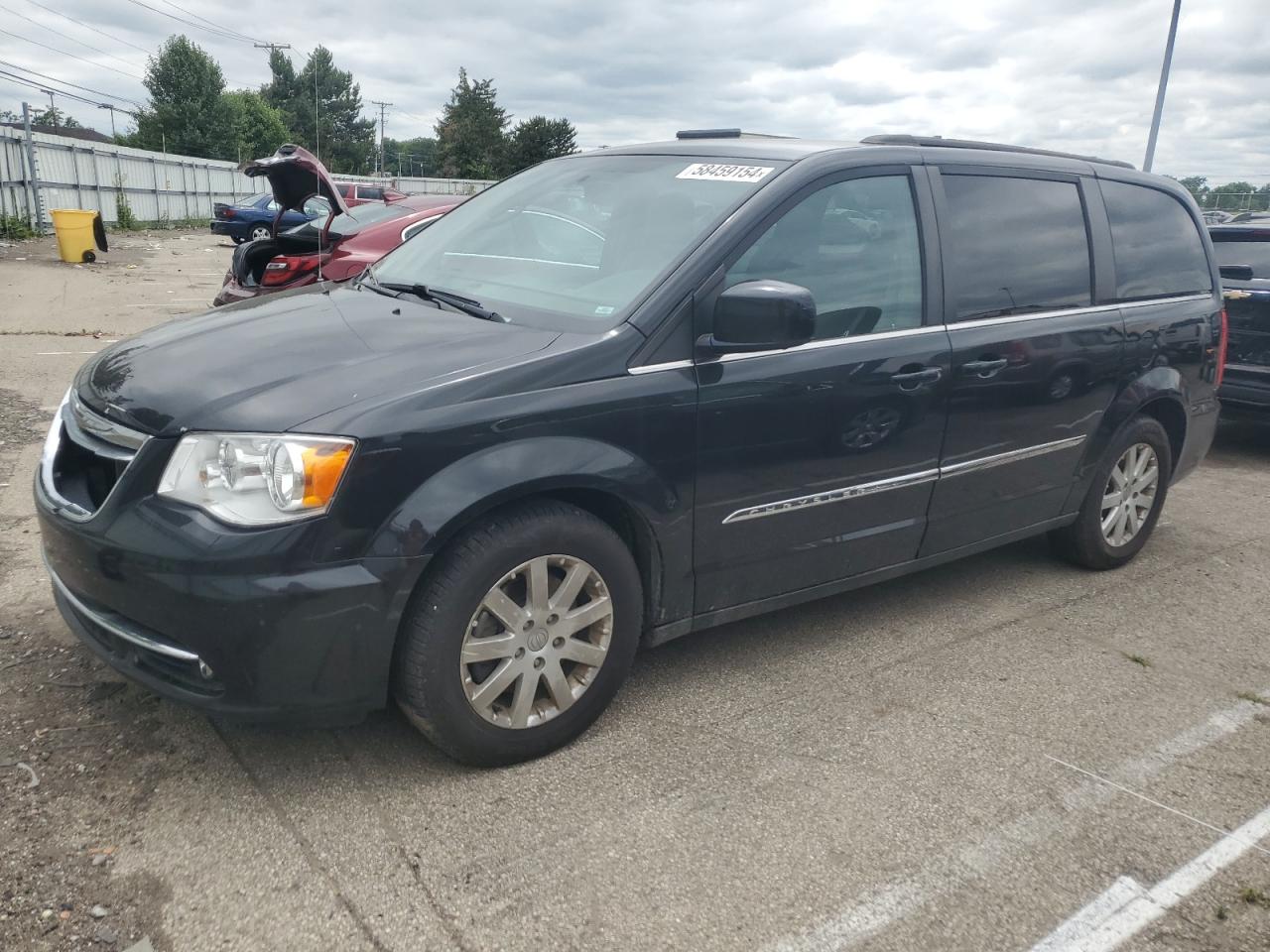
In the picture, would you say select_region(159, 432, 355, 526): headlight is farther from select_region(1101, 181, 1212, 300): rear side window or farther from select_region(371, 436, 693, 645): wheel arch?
select_region(1101, 181, 1212, 300): rear side window

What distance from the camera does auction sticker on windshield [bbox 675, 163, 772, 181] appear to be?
343cm

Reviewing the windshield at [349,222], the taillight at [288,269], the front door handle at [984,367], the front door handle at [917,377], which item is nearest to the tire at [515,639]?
the front door handle at [917,377]

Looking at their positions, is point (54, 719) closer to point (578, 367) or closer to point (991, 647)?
point (578, 367)

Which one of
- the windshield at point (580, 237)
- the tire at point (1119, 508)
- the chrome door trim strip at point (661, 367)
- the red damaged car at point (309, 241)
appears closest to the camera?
the chrome door trim strip at point (661, 367)

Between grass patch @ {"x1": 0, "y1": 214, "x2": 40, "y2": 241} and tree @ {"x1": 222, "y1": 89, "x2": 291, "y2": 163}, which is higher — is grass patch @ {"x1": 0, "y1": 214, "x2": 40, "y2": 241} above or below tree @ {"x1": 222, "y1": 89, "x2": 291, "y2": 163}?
below

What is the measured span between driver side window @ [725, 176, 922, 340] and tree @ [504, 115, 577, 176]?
71438 mm

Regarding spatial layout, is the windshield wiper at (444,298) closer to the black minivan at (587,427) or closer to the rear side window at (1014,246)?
the black minivan at (587,427)

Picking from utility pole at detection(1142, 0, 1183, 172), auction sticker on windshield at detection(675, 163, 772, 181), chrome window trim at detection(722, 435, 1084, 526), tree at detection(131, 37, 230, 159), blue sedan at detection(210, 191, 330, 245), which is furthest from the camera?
tree at detection(131, 37, 230, 159)

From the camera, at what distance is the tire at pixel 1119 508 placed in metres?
4.69

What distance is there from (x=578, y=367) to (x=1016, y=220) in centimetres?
218

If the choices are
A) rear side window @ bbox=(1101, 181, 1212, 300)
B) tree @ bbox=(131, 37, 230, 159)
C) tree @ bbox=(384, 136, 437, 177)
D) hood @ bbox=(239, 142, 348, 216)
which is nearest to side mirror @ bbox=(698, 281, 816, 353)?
rear side window @ bbox=(1101, 181, 1212, 300)

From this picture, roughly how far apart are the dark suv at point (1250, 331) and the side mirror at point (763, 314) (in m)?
5.54

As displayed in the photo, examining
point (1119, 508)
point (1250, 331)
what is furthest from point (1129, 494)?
point (1250, 331)

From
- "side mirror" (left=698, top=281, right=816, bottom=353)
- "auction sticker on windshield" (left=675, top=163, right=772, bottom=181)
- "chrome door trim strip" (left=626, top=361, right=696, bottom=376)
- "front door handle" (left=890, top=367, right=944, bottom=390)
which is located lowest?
"front door handle" (left=890, top=367, right=944, bottom=390)
